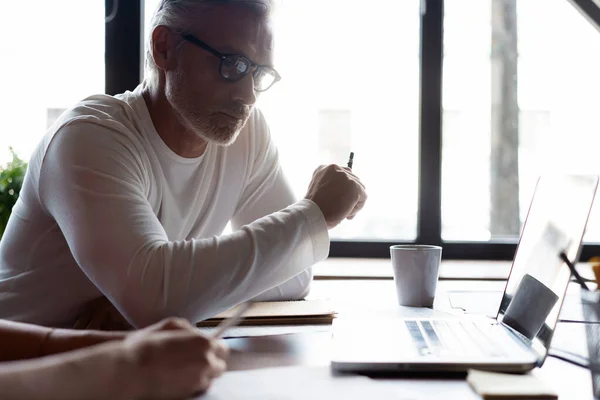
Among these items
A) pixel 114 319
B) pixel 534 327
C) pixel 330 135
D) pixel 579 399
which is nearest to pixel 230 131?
pixel 114 319

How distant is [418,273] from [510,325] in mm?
240

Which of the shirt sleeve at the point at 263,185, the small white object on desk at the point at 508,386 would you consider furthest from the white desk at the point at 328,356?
the shirt sleeve at the point at 263,185

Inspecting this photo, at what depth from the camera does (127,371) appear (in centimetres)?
48

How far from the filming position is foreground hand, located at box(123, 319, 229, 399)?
490 mm

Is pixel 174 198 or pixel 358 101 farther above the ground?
pixel 358 101

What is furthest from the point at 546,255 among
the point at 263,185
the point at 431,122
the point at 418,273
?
the point at 431,122

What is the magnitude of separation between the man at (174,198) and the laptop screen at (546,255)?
0.99 feet

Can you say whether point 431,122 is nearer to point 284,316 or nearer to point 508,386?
point 284,316

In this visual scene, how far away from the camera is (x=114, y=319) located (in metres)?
0.98

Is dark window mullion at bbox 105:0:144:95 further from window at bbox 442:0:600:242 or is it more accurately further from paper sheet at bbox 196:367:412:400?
paper sheet at bbox 196:367:412:400

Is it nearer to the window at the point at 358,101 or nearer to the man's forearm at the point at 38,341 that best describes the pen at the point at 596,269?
the man's forearm at the point at 38,341

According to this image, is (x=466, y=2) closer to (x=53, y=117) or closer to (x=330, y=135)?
(x=330, y=135)

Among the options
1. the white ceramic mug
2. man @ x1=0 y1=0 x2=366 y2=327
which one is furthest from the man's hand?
the white ceramic mug

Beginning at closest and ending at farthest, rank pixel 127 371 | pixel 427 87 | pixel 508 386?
pixel 127 371 < pixel 508 386 < pixel 427 87
